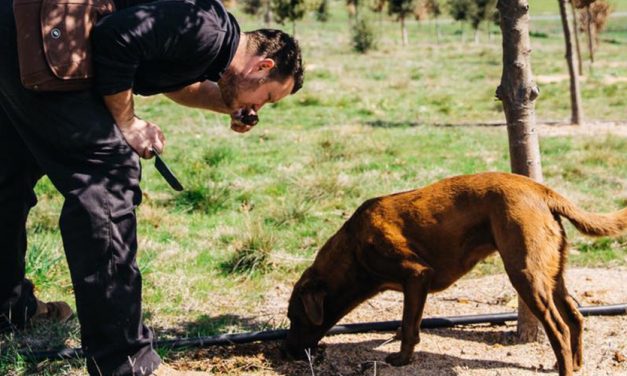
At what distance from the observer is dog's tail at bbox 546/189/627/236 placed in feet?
12.6

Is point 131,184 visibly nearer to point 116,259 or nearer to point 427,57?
point 116,259

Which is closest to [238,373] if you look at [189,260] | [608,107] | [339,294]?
[339,294]

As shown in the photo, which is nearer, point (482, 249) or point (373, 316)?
point (482, 249)

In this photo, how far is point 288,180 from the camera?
8.94 m

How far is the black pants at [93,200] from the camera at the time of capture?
3289 mm

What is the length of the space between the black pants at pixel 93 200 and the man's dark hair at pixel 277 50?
757 millimetres

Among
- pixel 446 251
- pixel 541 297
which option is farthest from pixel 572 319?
pixel 446 251

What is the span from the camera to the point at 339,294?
4.32 m

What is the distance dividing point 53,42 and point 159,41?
43 cm

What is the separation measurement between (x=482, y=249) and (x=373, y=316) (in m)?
1.27

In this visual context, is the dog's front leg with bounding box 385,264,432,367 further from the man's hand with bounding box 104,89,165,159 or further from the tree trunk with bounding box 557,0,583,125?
the tree trunk with bounding box 557,0,583,125

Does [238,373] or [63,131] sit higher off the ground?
[63,131]

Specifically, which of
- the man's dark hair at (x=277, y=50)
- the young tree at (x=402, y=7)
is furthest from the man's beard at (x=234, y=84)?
the young tree at (x=402, y=7)

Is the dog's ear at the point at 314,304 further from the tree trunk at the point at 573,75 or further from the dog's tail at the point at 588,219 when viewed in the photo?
the tree trunk at the point at 573,75
